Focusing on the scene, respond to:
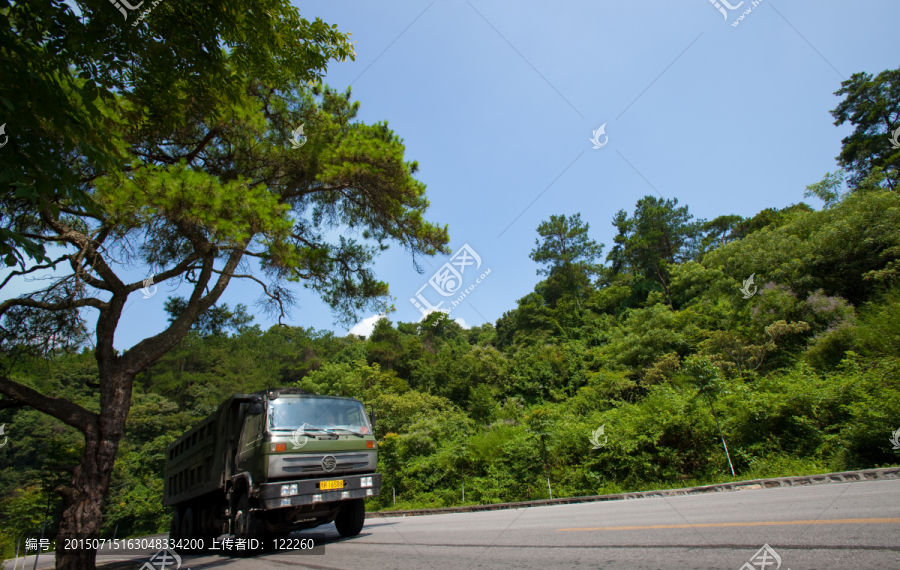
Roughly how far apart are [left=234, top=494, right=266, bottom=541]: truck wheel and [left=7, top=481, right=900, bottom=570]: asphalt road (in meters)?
0.35

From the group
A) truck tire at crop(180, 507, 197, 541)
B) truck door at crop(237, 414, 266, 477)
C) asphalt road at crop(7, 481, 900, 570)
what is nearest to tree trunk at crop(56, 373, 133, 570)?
truck tire at crop(180, 507, 197, 541)

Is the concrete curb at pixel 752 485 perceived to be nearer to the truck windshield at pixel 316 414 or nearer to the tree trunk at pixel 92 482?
Result: the truck windshield at pixel 316 414

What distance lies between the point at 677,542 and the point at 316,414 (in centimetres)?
553

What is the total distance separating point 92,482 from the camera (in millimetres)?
6902

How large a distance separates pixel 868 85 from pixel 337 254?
4465 cm

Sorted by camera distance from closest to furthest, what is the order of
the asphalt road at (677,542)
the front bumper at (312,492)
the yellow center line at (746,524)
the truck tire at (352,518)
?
1. the asphalt road at (677,542)
2. the yellow center line at (746,524)
3. the front bumper at (312,492)
4. the truck tire at (352,518)

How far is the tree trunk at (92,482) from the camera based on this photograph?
6.34 meters

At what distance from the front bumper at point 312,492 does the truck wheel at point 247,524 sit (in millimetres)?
456

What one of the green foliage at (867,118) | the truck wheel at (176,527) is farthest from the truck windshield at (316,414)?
the green foliage at (867,118)

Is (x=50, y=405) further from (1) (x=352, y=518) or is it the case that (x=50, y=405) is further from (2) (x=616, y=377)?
(2) (x=616, y=377)

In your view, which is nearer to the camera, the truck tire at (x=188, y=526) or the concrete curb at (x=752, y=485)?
the concrete curb at (x=752, y=485)

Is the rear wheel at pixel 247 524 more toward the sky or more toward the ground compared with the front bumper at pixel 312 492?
more toward the ground

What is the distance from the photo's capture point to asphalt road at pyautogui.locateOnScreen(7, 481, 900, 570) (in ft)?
9.25

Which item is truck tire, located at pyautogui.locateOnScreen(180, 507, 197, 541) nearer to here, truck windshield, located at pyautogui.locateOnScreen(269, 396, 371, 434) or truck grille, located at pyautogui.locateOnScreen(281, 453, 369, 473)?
truck windshield, located at pyautogui.locateOnScreen(269, 396, 371, 434)
